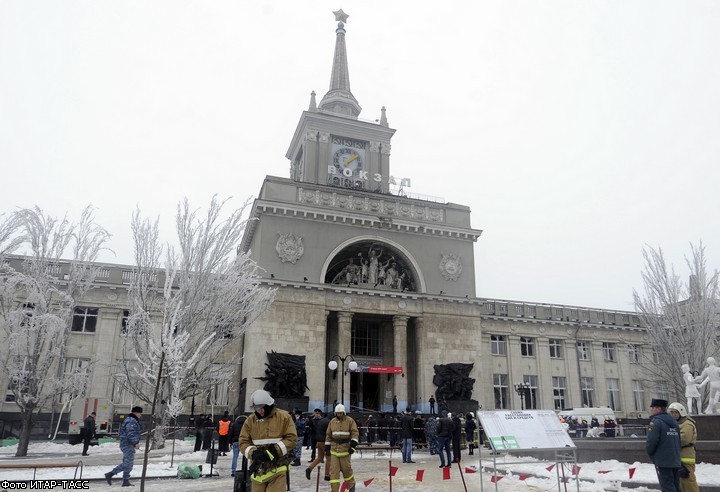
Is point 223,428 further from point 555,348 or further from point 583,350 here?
point 583,350

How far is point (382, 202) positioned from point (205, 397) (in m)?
17.2

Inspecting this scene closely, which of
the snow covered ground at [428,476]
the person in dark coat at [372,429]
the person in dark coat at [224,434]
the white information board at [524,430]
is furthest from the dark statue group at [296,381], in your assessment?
the white information board at [524,430]

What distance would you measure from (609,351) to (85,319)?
3985cm

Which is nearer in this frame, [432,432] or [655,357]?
[432,432]

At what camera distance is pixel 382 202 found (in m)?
36.8

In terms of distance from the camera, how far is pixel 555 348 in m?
42.7

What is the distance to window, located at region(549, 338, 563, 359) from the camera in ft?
140

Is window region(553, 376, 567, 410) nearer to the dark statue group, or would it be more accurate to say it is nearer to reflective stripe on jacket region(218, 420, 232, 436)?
the dark statue group

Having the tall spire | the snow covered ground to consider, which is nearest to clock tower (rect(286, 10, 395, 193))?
the tall spire

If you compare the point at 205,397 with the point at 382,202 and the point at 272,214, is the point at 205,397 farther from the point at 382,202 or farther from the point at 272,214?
the point at 382,202

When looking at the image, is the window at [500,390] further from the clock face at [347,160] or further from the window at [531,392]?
the clock face at [347,160]

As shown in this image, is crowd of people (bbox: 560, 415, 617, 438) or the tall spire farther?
the tall spire

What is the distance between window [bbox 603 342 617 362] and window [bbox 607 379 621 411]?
1.76 meters

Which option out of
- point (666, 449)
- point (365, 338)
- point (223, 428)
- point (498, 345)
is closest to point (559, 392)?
point (498, 345)
